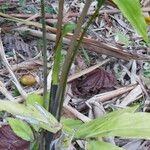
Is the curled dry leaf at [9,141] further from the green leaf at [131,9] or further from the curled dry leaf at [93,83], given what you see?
the green leaf at [131,9]

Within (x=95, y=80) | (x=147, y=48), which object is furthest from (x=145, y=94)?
(x=147, y=48)

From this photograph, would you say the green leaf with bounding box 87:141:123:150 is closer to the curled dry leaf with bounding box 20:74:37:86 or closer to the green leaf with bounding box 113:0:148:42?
the green leaf with bounding box 113:0:148:42

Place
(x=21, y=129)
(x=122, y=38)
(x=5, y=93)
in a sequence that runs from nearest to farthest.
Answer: (x=21, y=129) → (x=5, y=93) → (x=122, y=38)

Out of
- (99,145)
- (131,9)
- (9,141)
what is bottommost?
(9,141)

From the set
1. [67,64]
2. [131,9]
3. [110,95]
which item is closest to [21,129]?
[67,64]

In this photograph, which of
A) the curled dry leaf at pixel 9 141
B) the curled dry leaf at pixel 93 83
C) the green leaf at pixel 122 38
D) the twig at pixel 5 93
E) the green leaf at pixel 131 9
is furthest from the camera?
the green leaf at pixel 122 38

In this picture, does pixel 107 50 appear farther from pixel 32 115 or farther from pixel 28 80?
pixel 32 115

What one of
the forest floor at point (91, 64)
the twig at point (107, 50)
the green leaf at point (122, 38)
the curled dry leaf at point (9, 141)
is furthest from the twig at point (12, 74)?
the green leaf at point (122, 38)

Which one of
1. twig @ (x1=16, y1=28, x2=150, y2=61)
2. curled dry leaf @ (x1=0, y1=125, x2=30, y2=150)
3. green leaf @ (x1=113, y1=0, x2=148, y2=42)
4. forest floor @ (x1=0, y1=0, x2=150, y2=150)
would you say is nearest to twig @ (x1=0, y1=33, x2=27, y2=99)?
forest floor @ (x1=0, y1=0, x2=150, y2=150)
